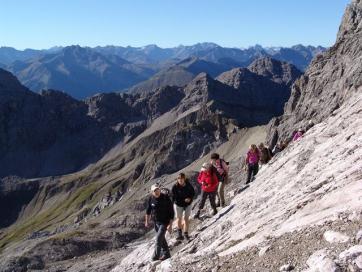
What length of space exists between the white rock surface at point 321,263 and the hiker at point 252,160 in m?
17.4

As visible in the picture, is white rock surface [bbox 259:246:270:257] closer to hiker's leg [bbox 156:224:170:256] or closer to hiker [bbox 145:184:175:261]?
hiker [bbox 145:184:175:261]

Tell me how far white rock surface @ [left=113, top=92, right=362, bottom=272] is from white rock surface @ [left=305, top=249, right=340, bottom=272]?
6.93 ft

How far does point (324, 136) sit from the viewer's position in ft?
97.8

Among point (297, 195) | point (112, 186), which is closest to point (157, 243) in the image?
point (297, 195)

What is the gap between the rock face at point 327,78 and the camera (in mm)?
70938

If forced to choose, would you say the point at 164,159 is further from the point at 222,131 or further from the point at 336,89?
the point at 336,89

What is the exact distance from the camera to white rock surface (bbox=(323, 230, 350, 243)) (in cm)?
1398

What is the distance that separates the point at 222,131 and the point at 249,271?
137577 mm

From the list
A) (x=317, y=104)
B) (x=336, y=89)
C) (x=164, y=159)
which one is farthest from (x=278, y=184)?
(x=164, y=159)

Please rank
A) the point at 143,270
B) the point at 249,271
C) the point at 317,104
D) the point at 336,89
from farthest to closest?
1. the point at 317,104
2. the point at 336,89
3. the point at 143,270
4. the point at 249,271

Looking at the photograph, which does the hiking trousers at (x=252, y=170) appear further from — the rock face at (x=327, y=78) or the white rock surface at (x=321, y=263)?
the rock face at (x=327, y=78)

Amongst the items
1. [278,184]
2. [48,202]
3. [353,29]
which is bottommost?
[48,202]

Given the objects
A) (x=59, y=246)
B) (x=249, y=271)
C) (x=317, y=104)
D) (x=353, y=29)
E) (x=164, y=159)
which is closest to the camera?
(x=249, y=271)

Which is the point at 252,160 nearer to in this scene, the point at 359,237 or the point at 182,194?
the point at 182,194
